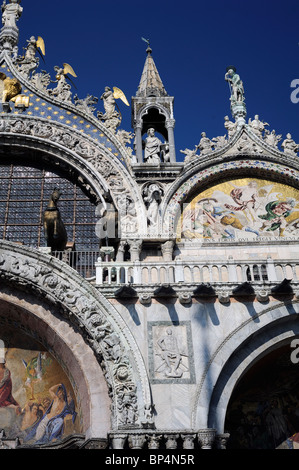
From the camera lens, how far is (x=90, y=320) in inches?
414

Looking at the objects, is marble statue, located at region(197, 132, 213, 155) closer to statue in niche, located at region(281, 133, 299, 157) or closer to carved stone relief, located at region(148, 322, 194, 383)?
statue in niche, located at region(281, 133, 299, 157)

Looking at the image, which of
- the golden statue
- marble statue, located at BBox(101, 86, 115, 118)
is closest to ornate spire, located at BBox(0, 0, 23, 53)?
the golden statue

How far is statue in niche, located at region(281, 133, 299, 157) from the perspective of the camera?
51.5ft

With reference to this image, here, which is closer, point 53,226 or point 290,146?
point 53,226

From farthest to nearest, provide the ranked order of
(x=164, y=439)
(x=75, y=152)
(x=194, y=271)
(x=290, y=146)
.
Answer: (x=290, y=146)
(x=75, y=152)
(x=194, y=271)
(x=164, y=439)

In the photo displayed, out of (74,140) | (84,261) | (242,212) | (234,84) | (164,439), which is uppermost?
(234,84)

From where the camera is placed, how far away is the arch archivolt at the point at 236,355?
9.88 meters

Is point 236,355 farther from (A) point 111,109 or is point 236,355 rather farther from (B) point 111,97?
(B) point 111,97

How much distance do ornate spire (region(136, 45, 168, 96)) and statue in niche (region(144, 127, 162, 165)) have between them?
1357 millimetres

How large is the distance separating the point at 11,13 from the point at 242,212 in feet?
34.4

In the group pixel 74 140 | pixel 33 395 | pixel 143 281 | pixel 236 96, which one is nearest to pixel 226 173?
pixel 236 96

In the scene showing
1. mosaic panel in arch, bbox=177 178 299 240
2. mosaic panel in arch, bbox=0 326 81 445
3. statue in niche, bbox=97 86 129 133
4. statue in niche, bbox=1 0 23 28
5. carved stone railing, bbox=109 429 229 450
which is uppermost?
statue in niche, bbox=1 0 23 28

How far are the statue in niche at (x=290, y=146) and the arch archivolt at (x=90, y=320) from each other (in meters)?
7.63

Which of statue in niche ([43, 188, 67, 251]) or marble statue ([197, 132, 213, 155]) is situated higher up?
marble statue ([197, 132, 213, 155])
